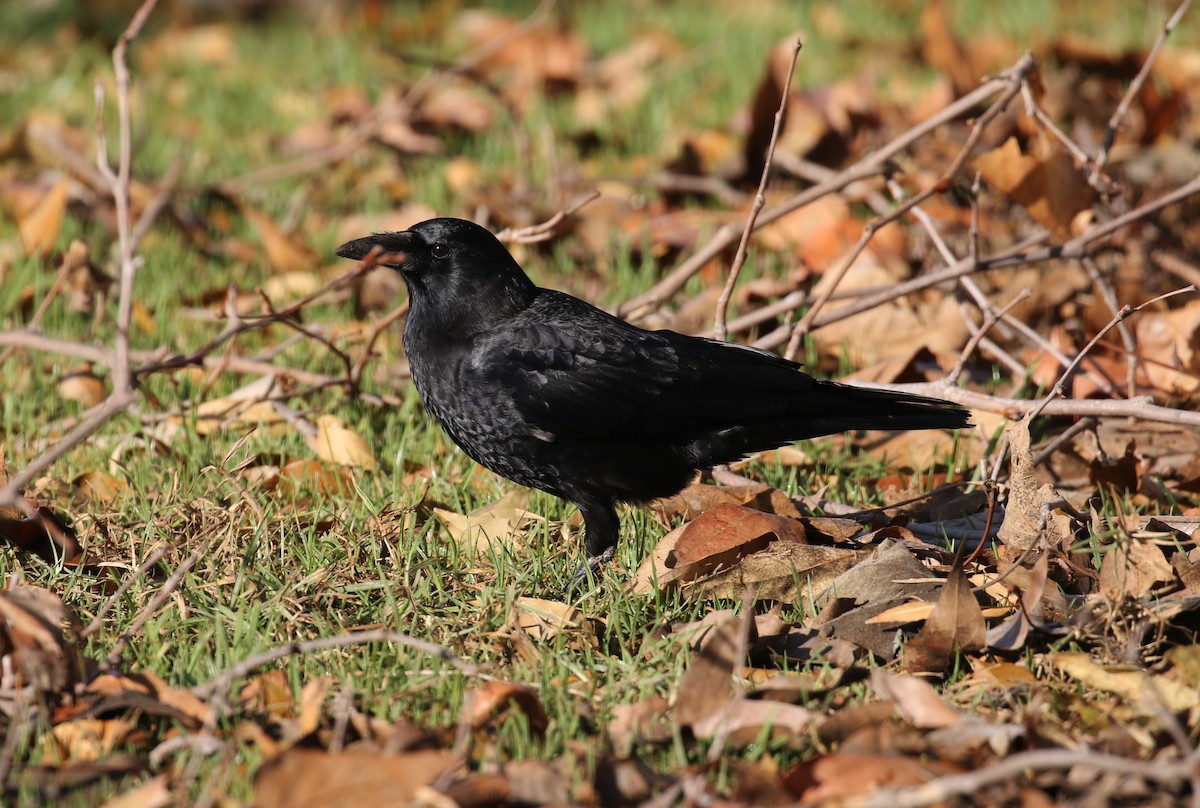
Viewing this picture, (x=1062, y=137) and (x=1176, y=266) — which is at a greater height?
(x=1062, y=137)

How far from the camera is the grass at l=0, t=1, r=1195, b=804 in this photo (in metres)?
2.67

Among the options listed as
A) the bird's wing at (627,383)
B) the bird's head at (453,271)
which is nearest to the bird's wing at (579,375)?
the bird's wing at (627,383)

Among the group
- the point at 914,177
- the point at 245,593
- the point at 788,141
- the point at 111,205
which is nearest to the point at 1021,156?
the point at 914,177

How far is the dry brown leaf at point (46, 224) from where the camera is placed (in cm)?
527

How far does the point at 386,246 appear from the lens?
366 cm

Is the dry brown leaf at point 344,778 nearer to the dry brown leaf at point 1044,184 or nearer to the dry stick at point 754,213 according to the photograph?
the dry stick at point 754,213

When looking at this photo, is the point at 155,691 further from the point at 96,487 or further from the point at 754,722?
the point at 96,487

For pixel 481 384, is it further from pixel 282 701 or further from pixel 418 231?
pixel 282 701

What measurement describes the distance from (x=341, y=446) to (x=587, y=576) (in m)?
1.10

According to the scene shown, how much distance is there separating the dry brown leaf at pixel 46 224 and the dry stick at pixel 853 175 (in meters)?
2.47

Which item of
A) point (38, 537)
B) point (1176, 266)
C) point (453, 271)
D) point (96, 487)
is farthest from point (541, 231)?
point (1176, 266)

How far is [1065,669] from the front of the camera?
2592 mm

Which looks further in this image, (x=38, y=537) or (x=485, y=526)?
(x=485, y=526)

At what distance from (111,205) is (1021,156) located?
12.8 feet
